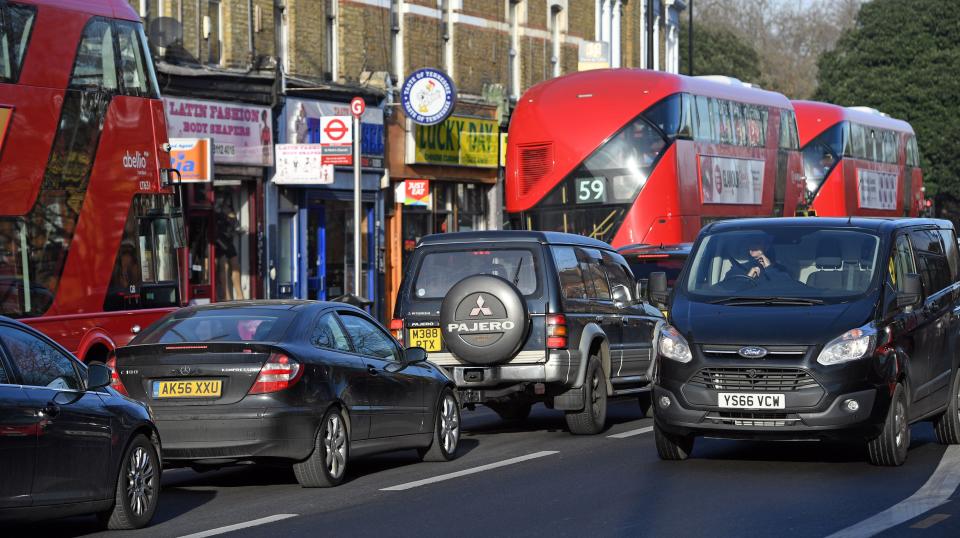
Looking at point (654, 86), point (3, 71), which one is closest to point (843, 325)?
point (3, 71)

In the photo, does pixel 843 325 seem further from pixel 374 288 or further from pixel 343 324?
pixel 374 288

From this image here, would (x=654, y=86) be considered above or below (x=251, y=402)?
above

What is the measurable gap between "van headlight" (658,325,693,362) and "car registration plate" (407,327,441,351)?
342 cm

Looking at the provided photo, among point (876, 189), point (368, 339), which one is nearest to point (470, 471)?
point (368, 339)

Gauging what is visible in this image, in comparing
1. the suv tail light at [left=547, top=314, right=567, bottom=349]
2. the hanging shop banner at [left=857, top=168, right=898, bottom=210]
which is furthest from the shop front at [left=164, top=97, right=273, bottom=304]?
the hanging shop banner at [left=857, top=168, right=898, bottom=210]

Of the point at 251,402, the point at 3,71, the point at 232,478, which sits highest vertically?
the point at 3,71

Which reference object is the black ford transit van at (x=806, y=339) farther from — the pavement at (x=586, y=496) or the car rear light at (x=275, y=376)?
the car rear light at (x=275, y=376)

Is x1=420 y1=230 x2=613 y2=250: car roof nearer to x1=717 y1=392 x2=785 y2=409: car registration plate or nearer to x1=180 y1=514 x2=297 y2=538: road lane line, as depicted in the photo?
x1=717 y1=392 x2=785 y2=409: car registration plate

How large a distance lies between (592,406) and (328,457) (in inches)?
178

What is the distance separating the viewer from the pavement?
9836 millimetres

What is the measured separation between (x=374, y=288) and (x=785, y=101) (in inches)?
391

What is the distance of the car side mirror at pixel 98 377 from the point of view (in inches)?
382

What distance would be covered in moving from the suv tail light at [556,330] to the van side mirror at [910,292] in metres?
3.41

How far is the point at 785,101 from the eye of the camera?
36188mm
